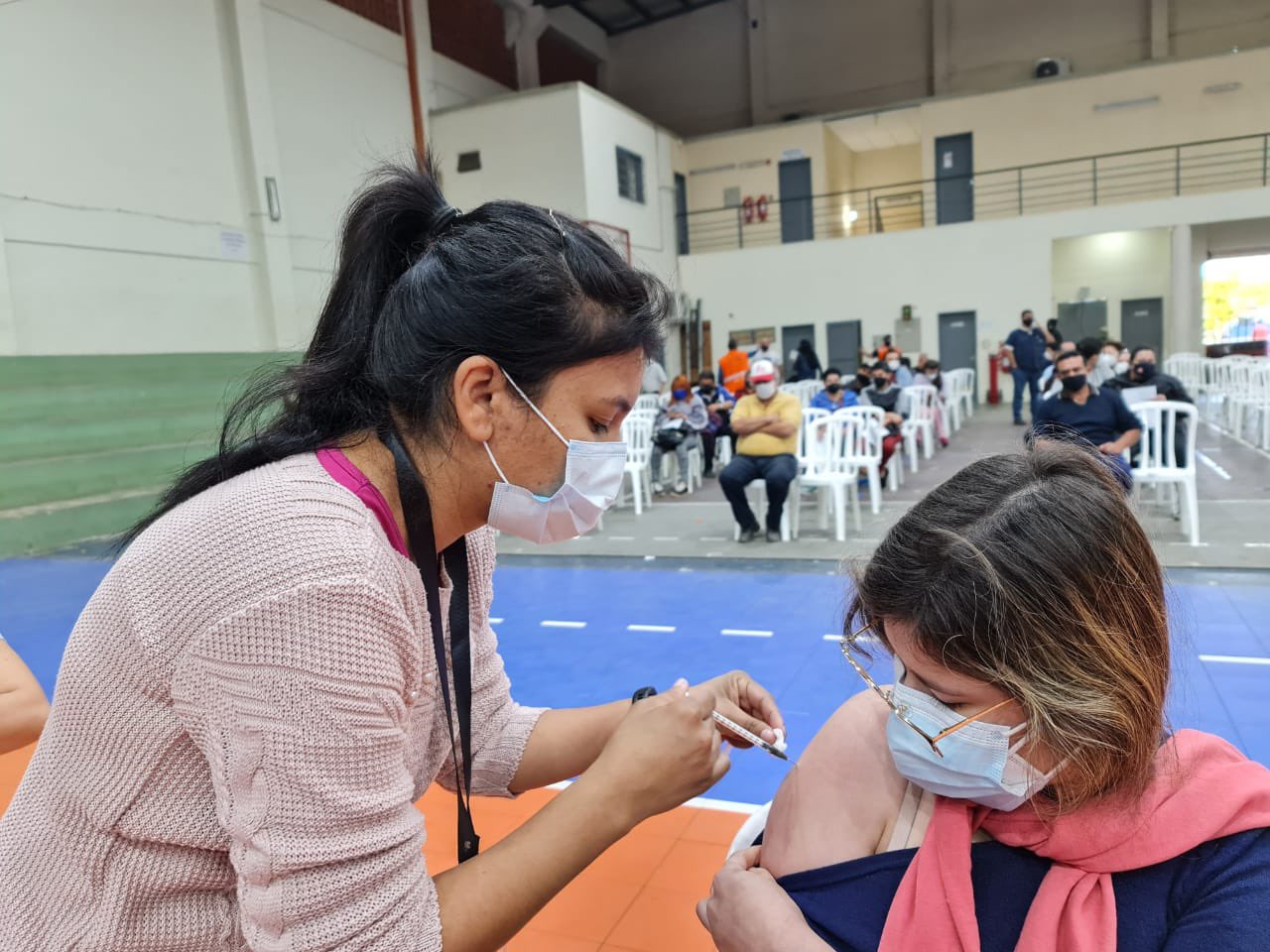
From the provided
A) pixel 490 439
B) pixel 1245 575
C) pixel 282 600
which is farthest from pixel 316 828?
pixel 1245 575

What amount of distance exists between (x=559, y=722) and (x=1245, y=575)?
13.5 ft

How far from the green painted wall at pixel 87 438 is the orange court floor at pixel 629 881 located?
4505mm

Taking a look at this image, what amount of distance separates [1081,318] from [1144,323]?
2.92ft

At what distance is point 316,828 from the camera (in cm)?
70

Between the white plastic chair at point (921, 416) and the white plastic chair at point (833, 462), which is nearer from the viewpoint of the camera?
the white plastic chair at point (833, 462)

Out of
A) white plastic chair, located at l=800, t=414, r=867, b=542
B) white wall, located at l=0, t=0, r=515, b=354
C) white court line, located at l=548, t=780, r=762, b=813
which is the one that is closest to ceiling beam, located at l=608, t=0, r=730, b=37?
white wall, located at l=0, t=0, r=515, b=354

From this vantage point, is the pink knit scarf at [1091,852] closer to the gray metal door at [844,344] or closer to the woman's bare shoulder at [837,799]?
the woman's bare shoulder at [837,799]

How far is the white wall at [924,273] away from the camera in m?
12.0

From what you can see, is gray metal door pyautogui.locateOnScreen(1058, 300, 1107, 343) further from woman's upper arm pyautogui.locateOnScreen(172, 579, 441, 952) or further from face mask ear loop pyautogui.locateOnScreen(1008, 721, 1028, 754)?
woman's upper arm pyautogui.locateOnScreen(172, 579, 441, 952)

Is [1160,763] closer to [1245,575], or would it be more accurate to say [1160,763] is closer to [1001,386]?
[1245,575]

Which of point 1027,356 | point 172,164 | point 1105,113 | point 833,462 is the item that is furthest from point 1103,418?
point 1105,113

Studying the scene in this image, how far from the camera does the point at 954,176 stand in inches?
535

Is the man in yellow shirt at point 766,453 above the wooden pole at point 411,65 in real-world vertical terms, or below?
below

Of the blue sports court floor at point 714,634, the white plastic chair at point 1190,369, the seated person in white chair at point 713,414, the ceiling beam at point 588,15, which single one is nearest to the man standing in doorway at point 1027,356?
the white plastic chair at point 1190,369
